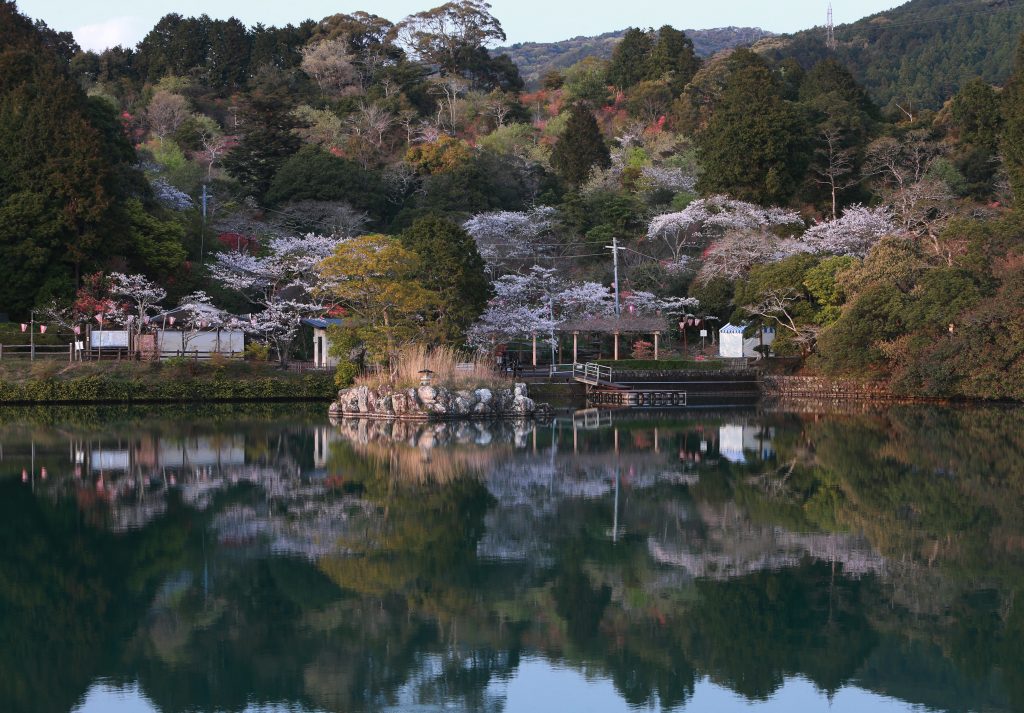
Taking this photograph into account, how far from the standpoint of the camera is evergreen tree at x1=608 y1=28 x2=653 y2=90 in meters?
73.4

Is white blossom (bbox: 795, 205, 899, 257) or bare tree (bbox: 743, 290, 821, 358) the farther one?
white blossom (bbox: 795, 205, 899, 257)

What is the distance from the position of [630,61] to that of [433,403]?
4921 centimetres

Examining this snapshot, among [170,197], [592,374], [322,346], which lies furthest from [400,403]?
[170,197]

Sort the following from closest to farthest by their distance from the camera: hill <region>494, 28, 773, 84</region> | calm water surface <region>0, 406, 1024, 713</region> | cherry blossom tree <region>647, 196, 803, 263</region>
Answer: calm water surface <region>0, 406, 1024, 713</region> → cherry blossom tree <region>647, 196, 803, 263</region> → hill <region>494, 28, 773, 84</region>

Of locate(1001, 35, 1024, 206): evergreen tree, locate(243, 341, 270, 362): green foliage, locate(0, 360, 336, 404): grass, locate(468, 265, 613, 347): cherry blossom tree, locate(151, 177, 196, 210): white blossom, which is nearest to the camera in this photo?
locate(0, 360, 336, 404): grass

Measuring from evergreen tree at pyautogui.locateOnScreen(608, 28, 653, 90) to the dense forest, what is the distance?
127 cm

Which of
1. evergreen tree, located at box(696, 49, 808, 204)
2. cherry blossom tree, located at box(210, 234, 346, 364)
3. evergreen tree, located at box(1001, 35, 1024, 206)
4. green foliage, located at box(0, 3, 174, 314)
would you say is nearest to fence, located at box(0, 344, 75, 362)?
green foliage, located at box(0, 3, 174, 314)

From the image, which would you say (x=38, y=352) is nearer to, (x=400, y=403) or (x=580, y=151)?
(x=400, y=403)

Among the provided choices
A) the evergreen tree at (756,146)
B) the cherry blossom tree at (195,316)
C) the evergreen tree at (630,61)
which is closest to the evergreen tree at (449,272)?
the cherry blossom tree at (195,316)

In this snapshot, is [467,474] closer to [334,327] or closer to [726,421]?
[726,421]

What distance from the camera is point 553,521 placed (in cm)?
1563

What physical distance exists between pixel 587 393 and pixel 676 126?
96.1 feet

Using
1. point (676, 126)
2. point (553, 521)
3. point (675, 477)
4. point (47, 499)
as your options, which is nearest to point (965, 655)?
point (553, 521)

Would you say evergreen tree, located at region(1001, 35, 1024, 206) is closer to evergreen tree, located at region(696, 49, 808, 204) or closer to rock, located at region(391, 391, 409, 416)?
A: evergreen tree, located at region(696, 49, 808, 204)
